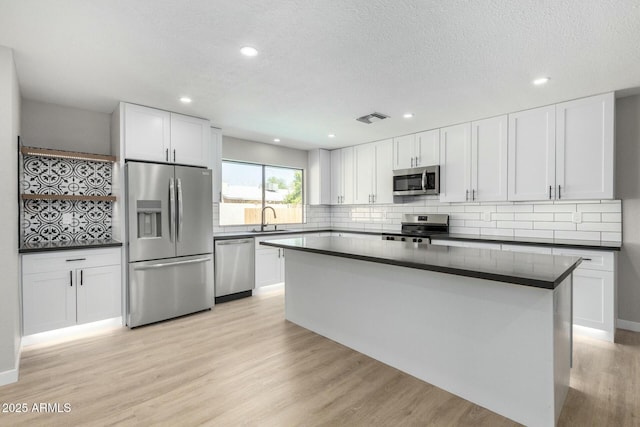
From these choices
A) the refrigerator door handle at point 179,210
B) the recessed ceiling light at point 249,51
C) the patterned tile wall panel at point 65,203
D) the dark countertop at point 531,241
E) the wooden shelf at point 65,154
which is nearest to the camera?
the recessed ceiling light at point 249,51

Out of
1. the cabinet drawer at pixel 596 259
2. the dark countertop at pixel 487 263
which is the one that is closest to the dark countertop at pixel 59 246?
the dark countertop at pixel 487 263

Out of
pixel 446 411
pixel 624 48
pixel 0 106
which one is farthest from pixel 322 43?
pixel 446 411

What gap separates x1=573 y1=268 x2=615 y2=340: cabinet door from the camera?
3.04 m

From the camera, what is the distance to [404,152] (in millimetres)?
4988

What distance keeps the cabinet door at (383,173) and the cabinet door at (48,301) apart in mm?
4225

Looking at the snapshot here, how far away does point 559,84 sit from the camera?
2.96m

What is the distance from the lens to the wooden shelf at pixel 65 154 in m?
3.26

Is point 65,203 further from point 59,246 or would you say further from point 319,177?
point 319,177

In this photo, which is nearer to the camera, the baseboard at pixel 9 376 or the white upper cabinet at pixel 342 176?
the baseboard at pixel 9 376

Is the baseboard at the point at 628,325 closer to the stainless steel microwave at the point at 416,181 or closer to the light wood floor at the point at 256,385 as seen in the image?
the light wood floor at the point at 256,385

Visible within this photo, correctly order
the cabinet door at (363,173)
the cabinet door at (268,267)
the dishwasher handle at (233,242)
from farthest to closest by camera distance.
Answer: the cabinet door at (363,173), the cabinet door at (268,267), the dishwasher handle at (233,242)

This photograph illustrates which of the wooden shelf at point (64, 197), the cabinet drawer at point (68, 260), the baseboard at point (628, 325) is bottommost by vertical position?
the baseboard at point (628, 325)

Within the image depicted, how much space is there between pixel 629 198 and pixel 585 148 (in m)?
0.71

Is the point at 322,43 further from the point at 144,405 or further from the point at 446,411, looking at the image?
the point at 144,405
